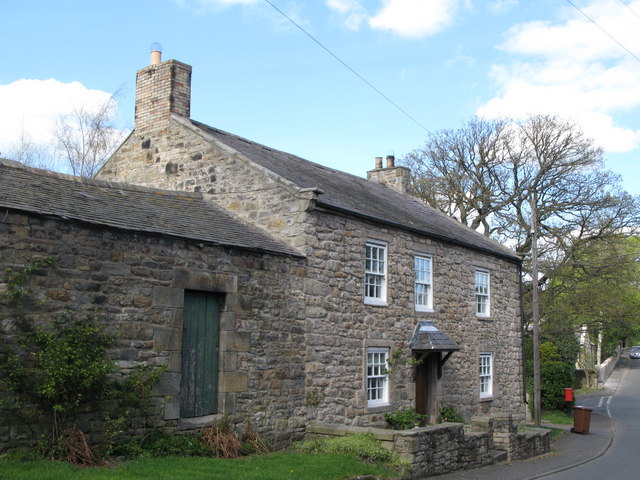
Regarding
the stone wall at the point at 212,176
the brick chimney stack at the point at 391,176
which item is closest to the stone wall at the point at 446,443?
the stone wall at the point at 212,176

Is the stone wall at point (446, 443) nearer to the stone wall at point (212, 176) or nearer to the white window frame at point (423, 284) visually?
the white window frame at point (423, 284)

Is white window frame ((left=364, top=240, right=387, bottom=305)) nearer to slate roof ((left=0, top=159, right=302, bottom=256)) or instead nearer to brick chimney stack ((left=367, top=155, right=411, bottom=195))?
slate roof ((left=0, top=159, right=302, bottom=256))

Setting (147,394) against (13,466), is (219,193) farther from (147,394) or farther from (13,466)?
(13,466)

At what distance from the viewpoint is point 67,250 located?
32.1 feet

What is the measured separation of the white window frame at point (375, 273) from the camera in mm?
15383

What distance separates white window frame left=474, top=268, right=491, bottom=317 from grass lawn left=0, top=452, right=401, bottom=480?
9.20m

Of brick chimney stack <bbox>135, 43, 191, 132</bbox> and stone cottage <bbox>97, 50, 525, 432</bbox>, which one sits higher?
brick chimney stack <bbox>135, 43, 191, 132</bbox>

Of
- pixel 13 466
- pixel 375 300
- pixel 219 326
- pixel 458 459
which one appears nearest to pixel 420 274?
pixel 375 300

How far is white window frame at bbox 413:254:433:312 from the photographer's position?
16.9m

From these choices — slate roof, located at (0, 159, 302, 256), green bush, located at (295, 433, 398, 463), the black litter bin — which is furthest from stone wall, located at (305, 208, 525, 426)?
the black litter bin

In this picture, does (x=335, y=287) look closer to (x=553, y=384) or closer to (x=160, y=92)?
(x=160, y=92)

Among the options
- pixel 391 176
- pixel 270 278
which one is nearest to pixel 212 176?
pixel 270 278

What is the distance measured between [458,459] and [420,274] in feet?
16.8

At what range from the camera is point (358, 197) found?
1734 cm
